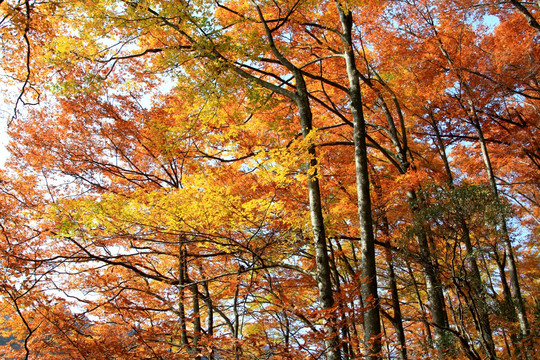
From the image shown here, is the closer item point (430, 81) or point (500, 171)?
point (430, 81)

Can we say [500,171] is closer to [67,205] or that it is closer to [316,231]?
[316,231]

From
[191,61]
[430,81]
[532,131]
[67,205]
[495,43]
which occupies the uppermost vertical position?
[495,43]

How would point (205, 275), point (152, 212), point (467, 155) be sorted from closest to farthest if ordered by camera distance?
point (152, 212), point (205, 275), point (467, 155)

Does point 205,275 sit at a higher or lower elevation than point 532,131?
lower

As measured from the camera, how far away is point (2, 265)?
5461 millimetres

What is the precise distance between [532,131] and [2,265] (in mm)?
14824

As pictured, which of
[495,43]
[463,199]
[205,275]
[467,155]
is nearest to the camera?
[463,199]

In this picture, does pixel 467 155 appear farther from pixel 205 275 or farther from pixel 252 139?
pixel 205 275

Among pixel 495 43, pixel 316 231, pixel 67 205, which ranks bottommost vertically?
pixel 316 231

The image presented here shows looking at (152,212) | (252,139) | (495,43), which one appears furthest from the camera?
(495,43)

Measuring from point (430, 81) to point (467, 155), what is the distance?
4.06m

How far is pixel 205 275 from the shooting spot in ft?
26.8

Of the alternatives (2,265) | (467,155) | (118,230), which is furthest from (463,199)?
(467,155)

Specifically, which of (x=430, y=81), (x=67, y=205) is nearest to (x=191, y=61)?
(x=67, y=205)
